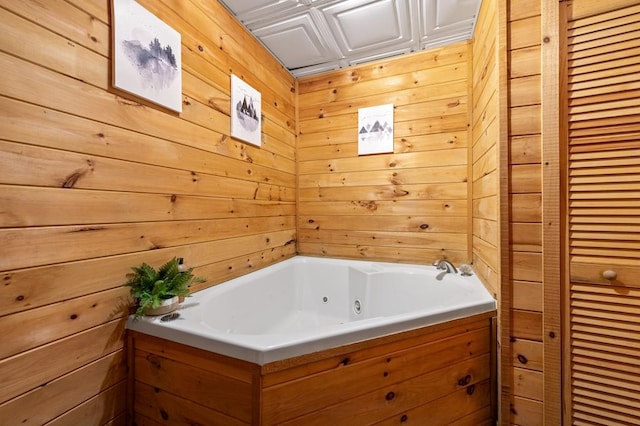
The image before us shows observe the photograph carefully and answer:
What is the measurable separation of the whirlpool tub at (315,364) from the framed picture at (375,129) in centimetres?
124

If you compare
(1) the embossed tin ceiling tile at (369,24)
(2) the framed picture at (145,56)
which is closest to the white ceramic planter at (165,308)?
(2) the framed picture at (145,56)

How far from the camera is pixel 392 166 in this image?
2059mm

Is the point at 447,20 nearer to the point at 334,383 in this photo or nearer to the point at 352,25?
the point at 352,25

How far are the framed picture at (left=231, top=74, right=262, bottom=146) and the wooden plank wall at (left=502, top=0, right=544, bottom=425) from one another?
1.48m

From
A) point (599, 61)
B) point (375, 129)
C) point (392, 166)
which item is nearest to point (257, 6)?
point (375, 129)

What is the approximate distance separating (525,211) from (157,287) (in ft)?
5.16

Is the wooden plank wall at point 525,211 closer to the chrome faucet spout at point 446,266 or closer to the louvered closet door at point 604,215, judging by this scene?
the louvered closet door at point 604,215

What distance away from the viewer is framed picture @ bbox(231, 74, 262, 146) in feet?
5.33

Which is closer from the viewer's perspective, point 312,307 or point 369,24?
point 369,24

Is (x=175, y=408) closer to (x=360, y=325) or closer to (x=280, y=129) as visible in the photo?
(x=360, y=325)

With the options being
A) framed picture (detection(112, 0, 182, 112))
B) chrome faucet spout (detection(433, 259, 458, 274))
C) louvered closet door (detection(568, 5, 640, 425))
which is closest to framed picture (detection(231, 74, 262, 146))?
framed picture (detection(112, 0, 182, 112))

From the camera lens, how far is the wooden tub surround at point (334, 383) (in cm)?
82

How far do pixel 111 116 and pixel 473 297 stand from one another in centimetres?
179

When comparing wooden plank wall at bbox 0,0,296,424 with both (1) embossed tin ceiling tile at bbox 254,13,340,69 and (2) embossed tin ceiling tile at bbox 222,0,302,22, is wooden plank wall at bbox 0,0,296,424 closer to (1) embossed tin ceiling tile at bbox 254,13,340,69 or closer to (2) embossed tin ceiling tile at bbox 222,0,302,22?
(2) embossed tin ceiling tile at bbox 222,0,302,22
